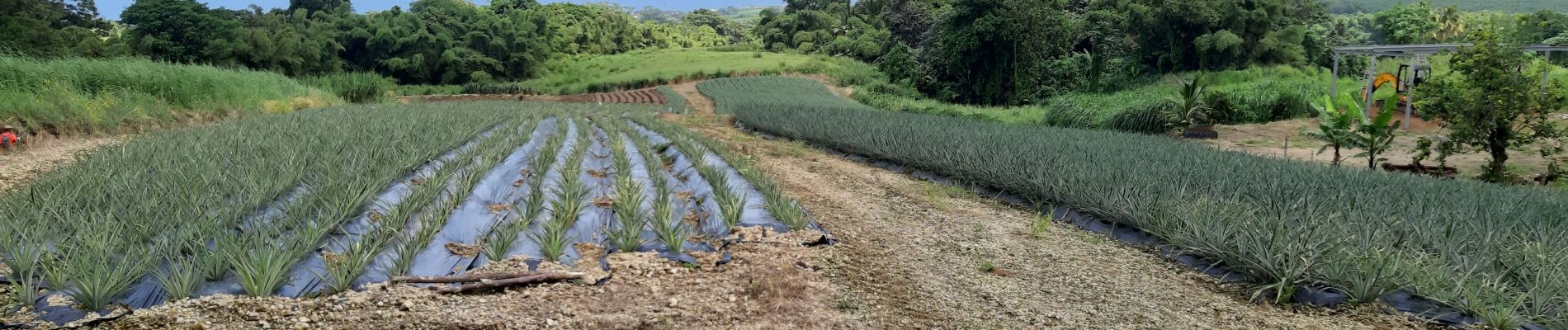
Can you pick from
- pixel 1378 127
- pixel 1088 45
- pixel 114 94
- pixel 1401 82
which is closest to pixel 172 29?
pixel 114 94

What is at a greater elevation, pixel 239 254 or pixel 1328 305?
pixel 239 254

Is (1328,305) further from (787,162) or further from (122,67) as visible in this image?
(122,67)

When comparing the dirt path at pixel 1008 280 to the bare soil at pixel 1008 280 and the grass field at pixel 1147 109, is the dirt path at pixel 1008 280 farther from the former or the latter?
the grass field at pixel 1147 109

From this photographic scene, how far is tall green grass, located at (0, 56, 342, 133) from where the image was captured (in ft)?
23.4

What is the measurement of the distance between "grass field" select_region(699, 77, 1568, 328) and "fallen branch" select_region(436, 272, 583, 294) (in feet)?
8.95

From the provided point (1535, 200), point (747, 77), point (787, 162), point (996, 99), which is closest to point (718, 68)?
point (747, 77)

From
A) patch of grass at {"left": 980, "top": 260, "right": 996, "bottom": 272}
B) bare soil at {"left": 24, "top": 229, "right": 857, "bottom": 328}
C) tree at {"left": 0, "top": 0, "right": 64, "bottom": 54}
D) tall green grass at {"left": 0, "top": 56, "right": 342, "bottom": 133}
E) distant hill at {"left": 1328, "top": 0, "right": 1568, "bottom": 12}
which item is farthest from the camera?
distant hill at {"left": 1328, "top": 0, "right": 1568, "bottom": 12}

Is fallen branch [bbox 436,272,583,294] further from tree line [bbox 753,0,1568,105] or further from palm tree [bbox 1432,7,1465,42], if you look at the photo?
palm tree [bbox 1432,7,1465,42]

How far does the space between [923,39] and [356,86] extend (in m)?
18.4

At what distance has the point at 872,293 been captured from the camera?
123 inches

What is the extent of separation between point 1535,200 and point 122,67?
1316 centimetres

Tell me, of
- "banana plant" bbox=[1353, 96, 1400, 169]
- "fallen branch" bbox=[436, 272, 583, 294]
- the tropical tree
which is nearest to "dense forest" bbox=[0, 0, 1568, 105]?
"banana plant" bbox=[1353, 96, 1400, 169]

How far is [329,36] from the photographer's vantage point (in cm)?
3494

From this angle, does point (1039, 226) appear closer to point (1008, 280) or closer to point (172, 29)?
point (1008, 280)
